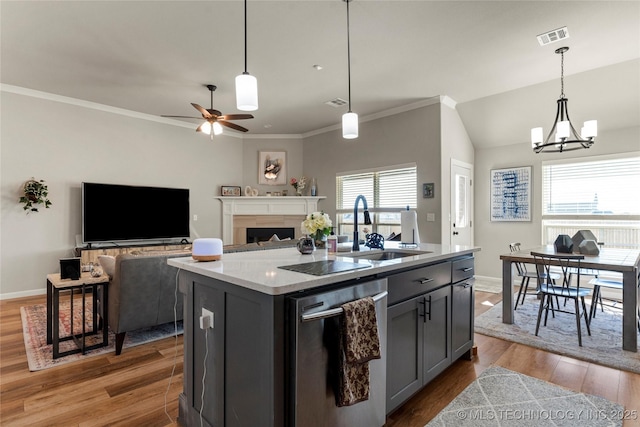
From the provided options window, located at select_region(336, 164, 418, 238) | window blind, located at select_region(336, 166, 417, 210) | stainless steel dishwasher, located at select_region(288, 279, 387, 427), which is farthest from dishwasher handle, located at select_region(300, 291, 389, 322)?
window blind, located at select_region(336, 166, 417, 210)

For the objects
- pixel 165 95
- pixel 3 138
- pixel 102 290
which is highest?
pixel 165 95

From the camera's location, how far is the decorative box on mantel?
6.70m

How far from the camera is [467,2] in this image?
2781 millimetres

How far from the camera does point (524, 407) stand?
6.71 ft

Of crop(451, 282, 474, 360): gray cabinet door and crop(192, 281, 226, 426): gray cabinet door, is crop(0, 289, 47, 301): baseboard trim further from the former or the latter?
crop(451, 282, 474, 360): gray cabinet door

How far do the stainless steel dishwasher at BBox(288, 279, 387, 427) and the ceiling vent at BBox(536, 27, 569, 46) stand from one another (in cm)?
326

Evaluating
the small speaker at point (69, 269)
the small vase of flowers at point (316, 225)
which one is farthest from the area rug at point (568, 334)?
the small speaker at point (69, 269)

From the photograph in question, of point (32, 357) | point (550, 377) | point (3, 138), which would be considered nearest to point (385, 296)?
point (550, 377)

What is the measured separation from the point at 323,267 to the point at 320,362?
456 mm

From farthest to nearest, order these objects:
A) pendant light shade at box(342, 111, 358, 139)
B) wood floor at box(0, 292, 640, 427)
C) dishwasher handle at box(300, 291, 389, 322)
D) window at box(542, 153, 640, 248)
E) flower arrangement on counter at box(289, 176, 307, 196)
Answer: flower arrangement on counter at box(289, 176, 307, 196) → window at box(542, 153, 640, 248) → pendant light shade at box(342, 111, 358, 139) → wood floor at box(0, 292, 640, 427) → dishwasher handle at box(300, 291, 389, 322)

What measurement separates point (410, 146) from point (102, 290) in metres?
4.55

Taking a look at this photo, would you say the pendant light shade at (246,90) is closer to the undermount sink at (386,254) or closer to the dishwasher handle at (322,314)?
the undermount sink at (386,254)

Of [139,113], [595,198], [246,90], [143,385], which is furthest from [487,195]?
[139,113]

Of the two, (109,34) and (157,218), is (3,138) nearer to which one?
(157,218)
